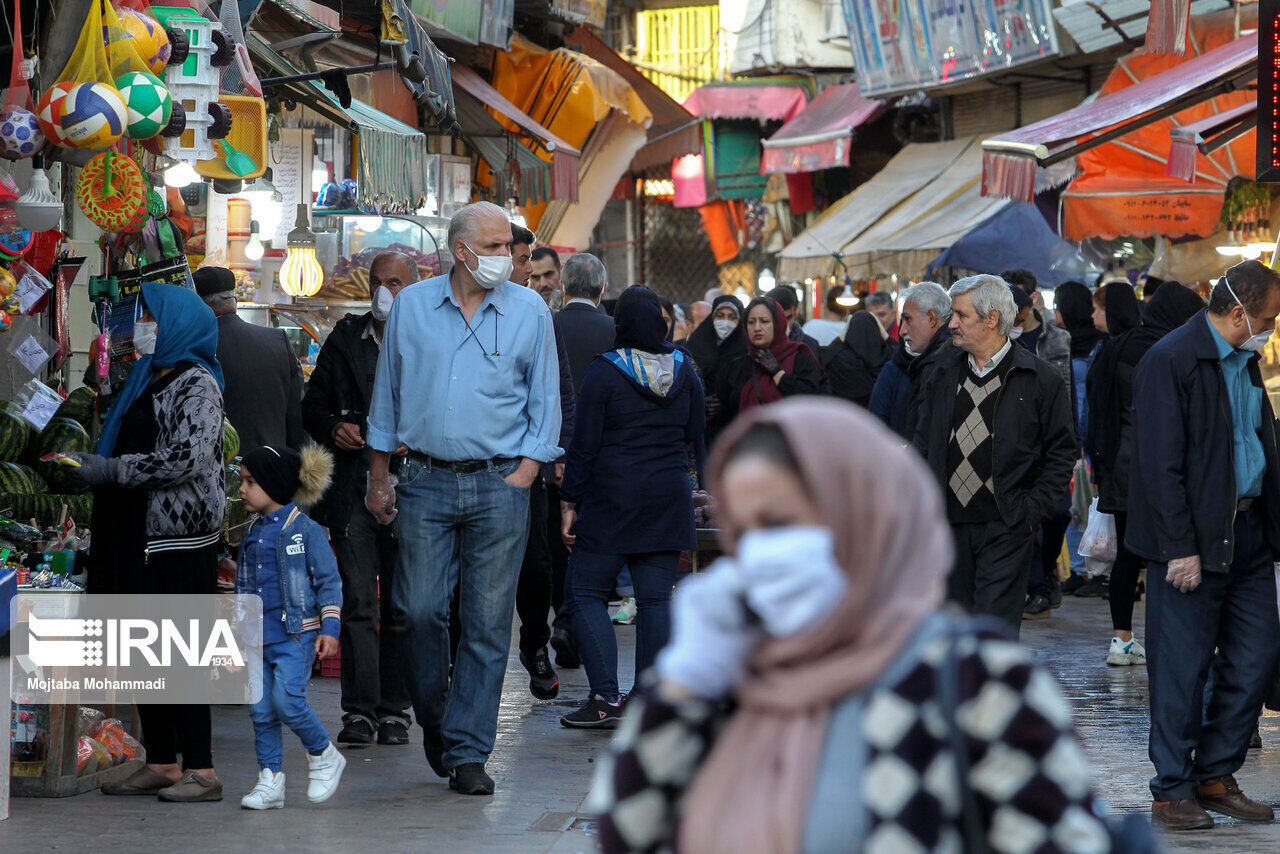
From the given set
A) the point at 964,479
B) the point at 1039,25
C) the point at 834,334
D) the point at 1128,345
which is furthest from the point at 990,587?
the point at 1039,25

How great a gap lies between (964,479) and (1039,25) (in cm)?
1517

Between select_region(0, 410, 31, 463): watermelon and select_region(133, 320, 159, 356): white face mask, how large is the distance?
1.06 meters

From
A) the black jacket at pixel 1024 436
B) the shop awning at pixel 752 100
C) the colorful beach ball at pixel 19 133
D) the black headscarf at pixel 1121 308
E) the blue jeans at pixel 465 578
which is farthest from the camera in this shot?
the shop awning at pixel 752 100

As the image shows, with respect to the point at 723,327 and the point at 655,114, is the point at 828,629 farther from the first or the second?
the point at 655,114

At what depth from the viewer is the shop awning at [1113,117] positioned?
11344 millimetres

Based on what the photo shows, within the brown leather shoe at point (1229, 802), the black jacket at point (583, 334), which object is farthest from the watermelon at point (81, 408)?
the brown leather shoe at point (1229, 802)

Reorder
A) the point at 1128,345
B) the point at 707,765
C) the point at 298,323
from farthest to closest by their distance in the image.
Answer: the point at 298,323 → the point at 1128,345 → the point at 707,765

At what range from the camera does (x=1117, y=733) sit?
7637 mm

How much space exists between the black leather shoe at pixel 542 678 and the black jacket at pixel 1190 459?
3.16 metres

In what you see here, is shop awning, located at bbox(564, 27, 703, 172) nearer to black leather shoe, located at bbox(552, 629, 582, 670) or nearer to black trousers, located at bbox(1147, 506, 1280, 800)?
black leather shoe, located at bbox(552, 629, 582, 670)

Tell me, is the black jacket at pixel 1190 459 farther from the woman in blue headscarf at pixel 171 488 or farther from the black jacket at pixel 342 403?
the woman in blue headscarf at pixel 171 488

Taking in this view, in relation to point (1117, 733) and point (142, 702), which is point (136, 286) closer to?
point (142, 702)

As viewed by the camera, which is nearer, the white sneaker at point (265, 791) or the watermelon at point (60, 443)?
the white sneaker at point (265, 791)

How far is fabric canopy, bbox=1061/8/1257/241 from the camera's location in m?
13.3
